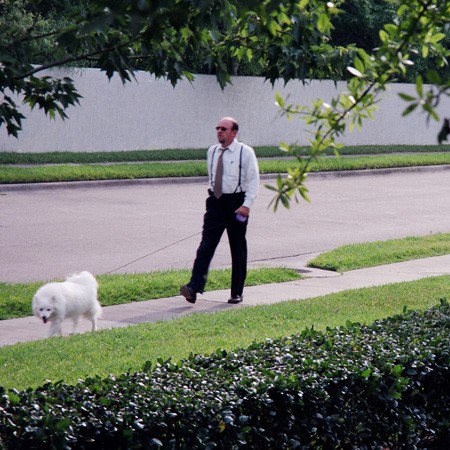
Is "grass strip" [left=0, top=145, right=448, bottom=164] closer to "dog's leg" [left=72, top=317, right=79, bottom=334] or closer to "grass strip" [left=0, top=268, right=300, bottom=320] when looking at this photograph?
"grass strip" [left=0, top=268, right=300, bottom=320]

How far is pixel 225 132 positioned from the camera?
10914mm

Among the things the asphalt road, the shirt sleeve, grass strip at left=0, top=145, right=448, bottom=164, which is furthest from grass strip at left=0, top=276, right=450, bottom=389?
grass strip at left=0, top=145, right=448, bottom=164

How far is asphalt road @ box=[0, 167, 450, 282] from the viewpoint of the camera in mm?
13672

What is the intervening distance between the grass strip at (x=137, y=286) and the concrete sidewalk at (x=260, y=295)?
14 cm

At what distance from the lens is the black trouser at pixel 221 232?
11.0 meters

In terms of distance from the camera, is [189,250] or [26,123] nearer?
[189,250]

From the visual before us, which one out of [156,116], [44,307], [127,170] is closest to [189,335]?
[44,307]

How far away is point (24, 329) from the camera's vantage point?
9.54 m

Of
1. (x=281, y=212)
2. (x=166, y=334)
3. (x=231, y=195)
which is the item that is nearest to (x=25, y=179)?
(x=281, y=212)

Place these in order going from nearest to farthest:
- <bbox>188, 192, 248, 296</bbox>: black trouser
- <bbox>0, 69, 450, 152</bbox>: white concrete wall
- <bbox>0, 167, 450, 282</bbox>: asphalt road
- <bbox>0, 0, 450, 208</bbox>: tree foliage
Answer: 1. <bbox>0, 0, 450, 208</bbox>: tree foliage
2. <bbox>188, 192, 248, 296</bbox>: black trouser
3. <bbox>0, 167, 450, 282</bbox>: asphalt road
4. <bbox>0, 69, 450, 152</bbox>: white concrete wall

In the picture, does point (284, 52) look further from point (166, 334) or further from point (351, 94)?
point (166, 334)

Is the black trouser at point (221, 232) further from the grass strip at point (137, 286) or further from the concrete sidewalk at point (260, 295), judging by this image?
the grass strip at point (137, 286)

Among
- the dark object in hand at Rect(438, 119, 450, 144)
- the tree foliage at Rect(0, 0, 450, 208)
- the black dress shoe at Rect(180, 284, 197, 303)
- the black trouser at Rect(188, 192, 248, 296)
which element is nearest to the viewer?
the dark object in hand at Rect(438, 119, 450, 144)

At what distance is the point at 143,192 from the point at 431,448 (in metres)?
15.9
